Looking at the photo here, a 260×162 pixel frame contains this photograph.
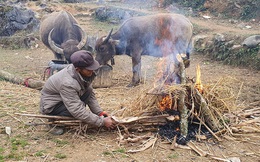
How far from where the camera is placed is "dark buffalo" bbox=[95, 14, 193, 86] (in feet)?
27.4

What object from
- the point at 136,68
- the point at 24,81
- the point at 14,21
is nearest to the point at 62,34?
the point at 24,81

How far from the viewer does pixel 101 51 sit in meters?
8.40

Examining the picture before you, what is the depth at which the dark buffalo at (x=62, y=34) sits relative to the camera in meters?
8.86

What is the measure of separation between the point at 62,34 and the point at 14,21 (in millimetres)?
6582

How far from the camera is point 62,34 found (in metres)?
9.68

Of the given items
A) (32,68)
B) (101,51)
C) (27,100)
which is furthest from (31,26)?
(27,100)

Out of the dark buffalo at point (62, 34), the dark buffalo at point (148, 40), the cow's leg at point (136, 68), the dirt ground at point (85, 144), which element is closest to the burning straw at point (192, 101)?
the dirt ground at point (85, 144)

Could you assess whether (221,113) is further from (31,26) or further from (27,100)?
(31,26)

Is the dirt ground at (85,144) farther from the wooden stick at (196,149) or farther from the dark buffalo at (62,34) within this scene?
the dark buffalo at (62,34)

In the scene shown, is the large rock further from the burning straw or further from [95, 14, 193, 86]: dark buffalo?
the burning straw

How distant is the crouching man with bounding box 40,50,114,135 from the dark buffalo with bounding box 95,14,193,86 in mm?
3774

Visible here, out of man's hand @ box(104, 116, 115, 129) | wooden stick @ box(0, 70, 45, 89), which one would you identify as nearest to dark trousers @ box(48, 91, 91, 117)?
man's hand @ box(104, 116, 115, 129)

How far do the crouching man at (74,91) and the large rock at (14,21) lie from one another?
1126cm

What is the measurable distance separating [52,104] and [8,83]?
3.88 metres
